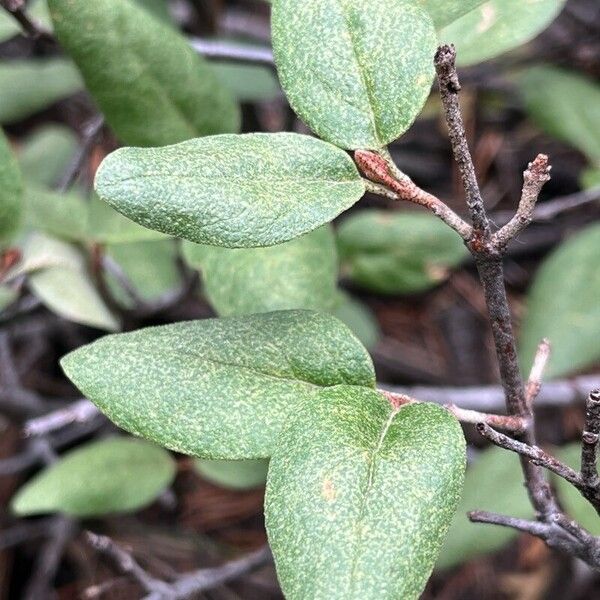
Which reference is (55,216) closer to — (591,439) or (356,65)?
(356,65)

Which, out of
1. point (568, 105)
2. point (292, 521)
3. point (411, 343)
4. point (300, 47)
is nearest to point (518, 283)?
point (411, 343)

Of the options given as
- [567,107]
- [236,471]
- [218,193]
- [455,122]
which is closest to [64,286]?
[236,471]

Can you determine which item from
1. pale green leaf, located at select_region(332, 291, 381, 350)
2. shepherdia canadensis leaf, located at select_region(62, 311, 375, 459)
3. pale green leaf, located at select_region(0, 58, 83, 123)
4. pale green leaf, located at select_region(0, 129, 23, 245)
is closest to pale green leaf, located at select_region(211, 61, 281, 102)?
pale green leaf, located at select_region(0, 58, 83, 123)

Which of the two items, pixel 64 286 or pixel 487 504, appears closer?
pixel 64 286

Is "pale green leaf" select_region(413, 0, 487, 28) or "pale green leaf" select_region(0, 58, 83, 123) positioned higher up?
"pale green leaf" select_region(413, 0, 487, 28)

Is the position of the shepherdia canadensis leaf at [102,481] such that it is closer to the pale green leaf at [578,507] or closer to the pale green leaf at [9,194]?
the pale green leaf at [9,194]

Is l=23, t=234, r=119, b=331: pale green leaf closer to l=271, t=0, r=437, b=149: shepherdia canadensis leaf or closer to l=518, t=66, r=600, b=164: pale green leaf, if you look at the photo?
A: l=271, t=0, r=437, b=149: shepherdia canadensis leaf

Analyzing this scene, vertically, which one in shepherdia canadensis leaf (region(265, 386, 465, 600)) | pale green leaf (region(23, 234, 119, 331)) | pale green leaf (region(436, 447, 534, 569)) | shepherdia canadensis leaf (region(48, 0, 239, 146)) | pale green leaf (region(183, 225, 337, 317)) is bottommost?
pale green leaf (region(436, 447, 534, 569))

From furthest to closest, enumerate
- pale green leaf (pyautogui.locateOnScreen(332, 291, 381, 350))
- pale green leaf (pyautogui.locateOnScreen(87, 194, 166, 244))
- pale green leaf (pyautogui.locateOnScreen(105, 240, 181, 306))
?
pale green leaf (pyautogui.locateOnScreen(332, 291, 381, 350))
pale green leaf (pyautogui.locateOnScreen(105, 240, 181, 306))
pale green leaf (pyautogui.locateOnScreen(87, 194, 166, 244))
